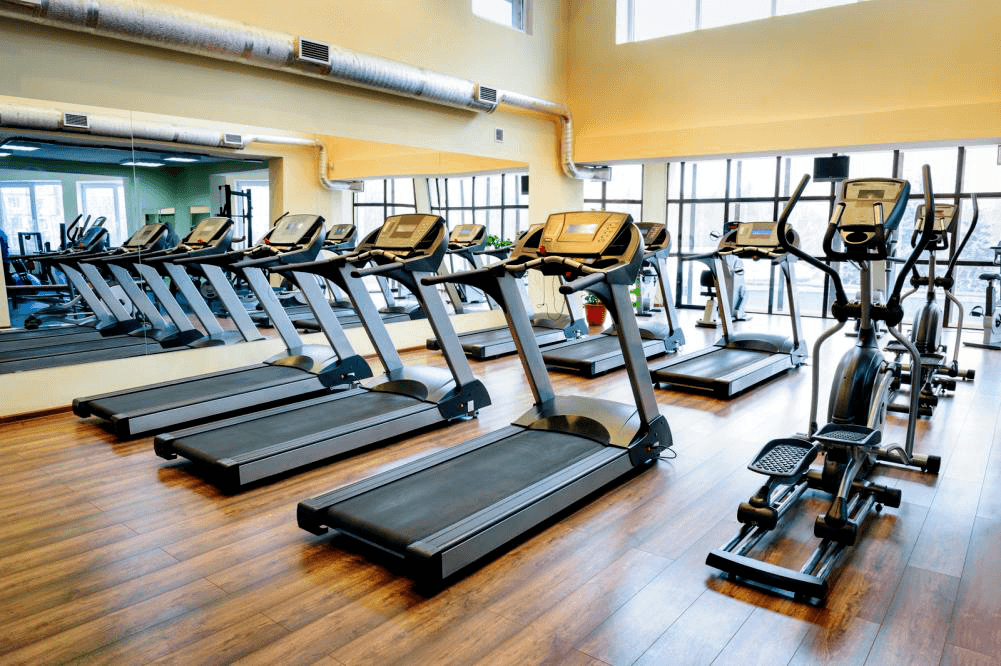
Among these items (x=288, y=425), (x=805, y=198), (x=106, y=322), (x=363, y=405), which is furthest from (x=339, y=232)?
(x=805, y=198)

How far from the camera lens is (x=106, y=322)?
19.3ft

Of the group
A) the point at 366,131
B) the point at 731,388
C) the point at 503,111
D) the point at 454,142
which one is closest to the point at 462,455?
the point at 731,388

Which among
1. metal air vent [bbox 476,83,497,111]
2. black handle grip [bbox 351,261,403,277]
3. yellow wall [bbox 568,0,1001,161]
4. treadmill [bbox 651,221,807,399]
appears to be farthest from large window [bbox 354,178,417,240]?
treadmill [bbox 651,221,807,399]

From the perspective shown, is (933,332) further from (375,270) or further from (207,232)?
(207,232)

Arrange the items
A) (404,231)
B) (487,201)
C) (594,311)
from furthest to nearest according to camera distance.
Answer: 1. (487,201)
2. (594,311)
3. (404,231)

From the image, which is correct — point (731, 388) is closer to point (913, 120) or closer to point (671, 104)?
point (913, 120)

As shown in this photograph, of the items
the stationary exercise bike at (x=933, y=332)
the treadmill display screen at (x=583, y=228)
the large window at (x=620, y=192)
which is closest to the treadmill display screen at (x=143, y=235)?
the treadmill display screen at (x=583, y=228)

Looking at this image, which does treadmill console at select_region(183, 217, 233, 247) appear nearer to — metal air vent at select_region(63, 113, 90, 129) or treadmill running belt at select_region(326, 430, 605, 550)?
metal air vent at select_region(63, 113, 90, 129)

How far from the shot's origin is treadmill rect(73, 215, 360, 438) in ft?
15.2

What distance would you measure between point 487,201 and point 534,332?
349 cm

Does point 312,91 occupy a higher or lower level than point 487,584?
higher

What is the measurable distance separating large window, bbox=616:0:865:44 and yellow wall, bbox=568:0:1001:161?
0.54 ft

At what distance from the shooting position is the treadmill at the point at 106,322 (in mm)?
5285

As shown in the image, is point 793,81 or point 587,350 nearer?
point 587,350
